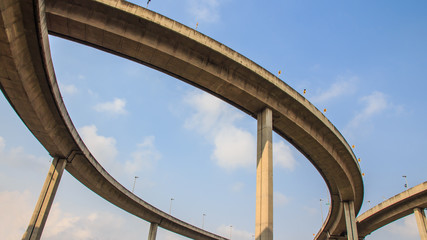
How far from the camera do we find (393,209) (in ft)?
114

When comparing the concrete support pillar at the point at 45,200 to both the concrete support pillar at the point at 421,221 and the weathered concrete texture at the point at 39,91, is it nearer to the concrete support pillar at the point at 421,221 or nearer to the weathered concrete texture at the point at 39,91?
the weathered concrete texture at the point at 39,91

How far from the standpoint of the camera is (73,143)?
80.4ft

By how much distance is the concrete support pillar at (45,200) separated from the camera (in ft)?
78.1

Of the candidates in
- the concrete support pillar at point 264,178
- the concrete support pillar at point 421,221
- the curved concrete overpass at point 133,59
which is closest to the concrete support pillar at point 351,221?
the concrete support pillar at point 421,221

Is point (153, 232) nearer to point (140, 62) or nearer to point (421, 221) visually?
point (140, 62)

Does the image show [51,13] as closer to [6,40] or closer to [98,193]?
[6,40]

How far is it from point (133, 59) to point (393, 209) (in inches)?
1366

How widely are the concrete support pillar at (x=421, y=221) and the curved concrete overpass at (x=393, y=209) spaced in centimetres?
47

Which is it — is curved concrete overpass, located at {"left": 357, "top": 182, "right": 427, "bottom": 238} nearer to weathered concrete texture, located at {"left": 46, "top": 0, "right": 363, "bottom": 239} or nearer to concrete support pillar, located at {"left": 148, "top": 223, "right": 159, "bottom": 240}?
weathered concrete texture, located at {"left": 46, "top": 0, "right": 363, "bottom": 239}

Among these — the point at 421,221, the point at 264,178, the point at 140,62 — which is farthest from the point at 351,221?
the point at 140,62

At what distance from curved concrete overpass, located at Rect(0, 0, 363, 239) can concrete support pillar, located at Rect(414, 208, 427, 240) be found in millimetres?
14450

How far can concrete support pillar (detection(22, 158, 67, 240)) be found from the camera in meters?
23.8

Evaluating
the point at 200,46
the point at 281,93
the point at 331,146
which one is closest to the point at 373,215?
the point at 331,146

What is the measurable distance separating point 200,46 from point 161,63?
2582 mm
